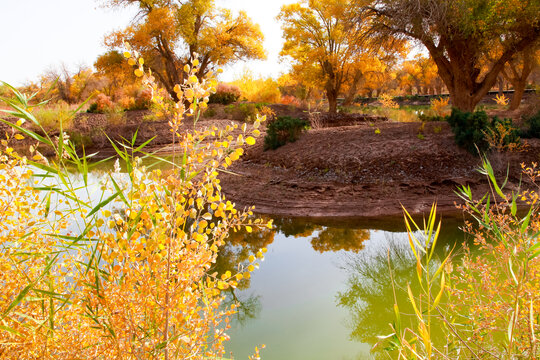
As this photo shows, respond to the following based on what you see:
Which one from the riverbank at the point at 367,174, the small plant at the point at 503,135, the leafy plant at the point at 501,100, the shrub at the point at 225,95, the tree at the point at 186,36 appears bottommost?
the riverbank at the point at 367,174

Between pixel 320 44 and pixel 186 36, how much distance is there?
7.51 m

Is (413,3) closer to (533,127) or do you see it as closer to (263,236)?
(533,127)

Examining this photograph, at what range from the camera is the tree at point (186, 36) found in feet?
60.2

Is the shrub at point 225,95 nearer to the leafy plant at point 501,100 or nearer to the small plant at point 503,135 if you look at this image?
the leafy plant at point 501,100

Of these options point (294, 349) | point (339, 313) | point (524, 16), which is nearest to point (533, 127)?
point (524, 16)

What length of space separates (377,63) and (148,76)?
18.6m

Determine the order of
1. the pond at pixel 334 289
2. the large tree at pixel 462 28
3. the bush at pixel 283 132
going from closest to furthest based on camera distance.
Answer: the pond at pixel 334 289, the large tree at pixel 462 28, the bush at pixel 283 132

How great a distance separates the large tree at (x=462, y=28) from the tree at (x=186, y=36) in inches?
385

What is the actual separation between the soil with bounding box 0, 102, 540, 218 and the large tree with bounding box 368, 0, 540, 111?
105 inches

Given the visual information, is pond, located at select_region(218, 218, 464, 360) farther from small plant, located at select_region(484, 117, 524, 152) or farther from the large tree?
the large tree

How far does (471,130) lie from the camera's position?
795 centimetres

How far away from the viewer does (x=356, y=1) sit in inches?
427

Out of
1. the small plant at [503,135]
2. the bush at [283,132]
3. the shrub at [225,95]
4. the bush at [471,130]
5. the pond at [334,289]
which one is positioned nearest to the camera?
the pond at [334,289]

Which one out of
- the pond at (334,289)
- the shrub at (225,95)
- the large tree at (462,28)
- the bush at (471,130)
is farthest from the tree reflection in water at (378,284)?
the shrub at (225,95)
